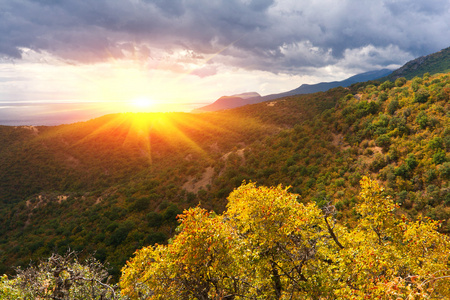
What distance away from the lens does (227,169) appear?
55.8 meters

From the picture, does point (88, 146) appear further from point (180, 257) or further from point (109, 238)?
point (180, 257)

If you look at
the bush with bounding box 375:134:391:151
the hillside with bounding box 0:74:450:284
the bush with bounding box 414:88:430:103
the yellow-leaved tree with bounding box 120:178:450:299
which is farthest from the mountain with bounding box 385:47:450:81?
the yellow-leaved tree with bounding box 120:178:450:299

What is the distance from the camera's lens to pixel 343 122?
5431 centimetres

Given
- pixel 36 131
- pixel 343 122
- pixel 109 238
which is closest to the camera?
pixel 109 238

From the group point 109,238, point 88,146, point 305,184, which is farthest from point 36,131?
point 305,184

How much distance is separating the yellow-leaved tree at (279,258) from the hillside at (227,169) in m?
4.45

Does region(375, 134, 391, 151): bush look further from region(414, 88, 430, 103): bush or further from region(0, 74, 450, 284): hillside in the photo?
region(414, 88, 430, 103): bush

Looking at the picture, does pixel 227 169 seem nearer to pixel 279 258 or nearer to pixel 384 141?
pixel 384 141

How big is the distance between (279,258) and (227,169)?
44261mm

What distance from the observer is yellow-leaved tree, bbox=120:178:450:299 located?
31.9 feet

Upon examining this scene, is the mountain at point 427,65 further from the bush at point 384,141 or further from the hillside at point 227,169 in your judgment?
the bush at point 384,141

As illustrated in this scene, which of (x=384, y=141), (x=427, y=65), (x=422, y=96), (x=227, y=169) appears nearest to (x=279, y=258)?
(x=384, y=141)

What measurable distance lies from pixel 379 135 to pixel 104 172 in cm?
9513

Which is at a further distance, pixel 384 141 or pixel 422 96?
pixel 422 96
